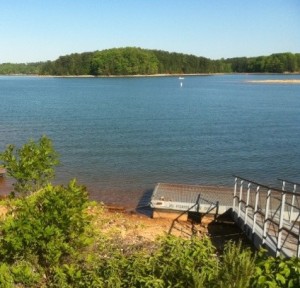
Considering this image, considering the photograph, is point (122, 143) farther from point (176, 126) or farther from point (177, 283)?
point (177, 283)

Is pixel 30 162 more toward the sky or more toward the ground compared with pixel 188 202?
more toward the sky

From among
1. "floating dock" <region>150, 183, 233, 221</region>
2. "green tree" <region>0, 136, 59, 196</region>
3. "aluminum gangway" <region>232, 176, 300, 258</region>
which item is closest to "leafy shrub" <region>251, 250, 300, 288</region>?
"aluminum gangway" <region>232, 176, 300, 258</region>

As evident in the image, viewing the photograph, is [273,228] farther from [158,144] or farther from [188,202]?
[158,144]

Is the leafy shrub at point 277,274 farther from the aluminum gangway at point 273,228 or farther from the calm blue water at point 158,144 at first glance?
the calm blue water at point 158,144

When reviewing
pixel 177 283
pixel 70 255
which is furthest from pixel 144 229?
pixel 177 283

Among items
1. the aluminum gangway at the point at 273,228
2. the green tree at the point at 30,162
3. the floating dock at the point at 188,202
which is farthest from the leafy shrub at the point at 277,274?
the floating dock at the point at 188,202

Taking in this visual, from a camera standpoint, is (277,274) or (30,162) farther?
(30,162)

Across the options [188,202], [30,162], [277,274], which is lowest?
[188,202]

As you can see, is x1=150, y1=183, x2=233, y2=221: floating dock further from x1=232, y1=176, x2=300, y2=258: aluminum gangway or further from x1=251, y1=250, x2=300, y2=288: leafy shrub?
x1=251, y1=250, x2=300, y2=288: leafy shrub

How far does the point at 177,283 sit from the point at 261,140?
32.0 meters

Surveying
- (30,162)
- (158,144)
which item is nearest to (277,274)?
(30,162)

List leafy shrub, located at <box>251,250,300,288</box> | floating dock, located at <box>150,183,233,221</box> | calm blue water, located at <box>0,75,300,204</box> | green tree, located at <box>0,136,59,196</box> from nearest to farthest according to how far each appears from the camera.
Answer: leafy shrub, located at <box>251,250,300,288</box>, green tree, located at <box>0,136,59,196</box>, floating dock, located at <box>150,183,233,221</box>, calm blue water, located at <box>0,75,300,204</box>

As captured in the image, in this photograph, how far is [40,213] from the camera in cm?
763

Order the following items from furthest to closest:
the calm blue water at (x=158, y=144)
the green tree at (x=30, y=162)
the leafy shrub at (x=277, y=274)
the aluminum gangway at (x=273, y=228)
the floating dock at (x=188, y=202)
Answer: the calm blue water at (x=158, y=144), the floating dock at (x=188, y=202), the green tree at (x=30, y=162), the aluminum gangway at (x=273, y=228), the leafy shrub at (x=277, y=274)
